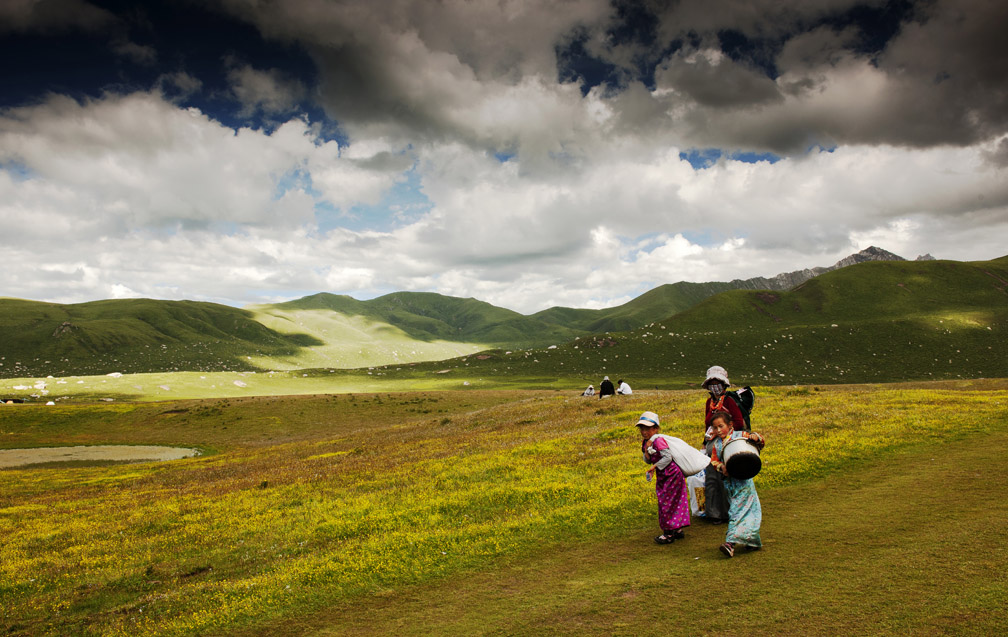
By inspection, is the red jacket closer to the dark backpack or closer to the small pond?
the dark backpack

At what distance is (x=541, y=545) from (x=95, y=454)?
72854mm

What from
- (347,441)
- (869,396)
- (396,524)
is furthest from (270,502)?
(869,396)

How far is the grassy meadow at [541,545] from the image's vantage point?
8.95m

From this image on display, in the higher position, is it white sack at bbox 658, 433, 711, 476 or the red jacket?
the red jacket

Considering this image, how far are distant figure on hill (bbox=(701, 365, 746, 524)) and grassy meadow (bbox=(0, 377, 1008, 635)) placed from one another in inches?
39.7

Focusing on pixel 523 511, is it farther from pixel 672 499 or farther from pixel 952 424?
pixel 952 424

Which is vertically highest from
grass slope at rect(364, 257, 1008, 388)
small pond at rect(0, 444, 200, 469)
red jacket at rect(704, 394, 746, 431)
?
red jacket at rect(704, 394, 746, 431)

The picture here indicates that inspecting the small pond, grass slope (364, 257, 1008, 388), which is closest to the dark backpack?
the small pond

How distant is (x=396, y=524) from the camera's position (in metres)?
16.7

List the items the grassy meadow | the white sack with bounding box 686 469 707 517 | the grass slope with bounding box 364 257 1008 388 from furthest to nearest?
the grass slope with bounding box 364 257 1008 388, the white sack with bounding box 686 469 707 517, the grassy meadow

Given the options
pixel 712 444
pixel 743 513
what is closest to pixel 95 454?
pixel 712 444

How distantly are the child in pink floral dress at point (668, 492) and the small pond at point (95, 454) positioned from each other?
5991 centimetres

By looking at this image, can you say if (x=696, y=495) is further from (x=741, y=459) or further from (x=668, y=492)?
(x=741, y=459)

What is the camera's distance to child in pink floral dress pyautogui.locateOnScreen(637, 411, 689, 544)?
504 inches
